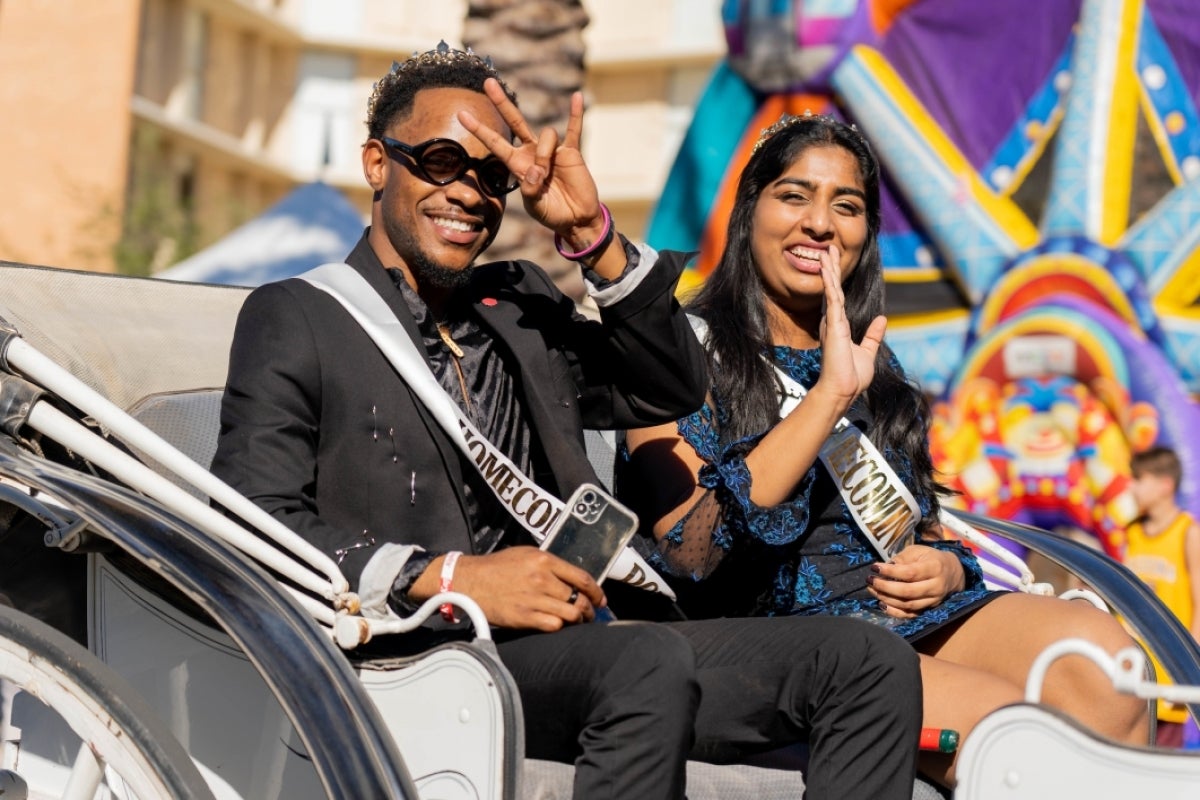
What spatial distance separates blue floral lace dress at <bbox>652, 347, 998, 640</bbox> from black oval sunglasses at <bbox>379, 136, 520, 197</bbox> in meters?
0.66

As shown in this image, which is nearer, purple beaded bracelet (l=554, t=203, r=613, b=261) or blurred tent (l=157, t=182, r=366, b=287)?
purple beaded bracelet (l=554, t=203, r=613, b=261)

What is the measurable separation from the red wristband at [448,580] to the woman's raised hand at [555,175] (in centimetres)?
60

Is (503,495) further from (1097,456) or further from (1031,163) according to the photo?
(1031,163)

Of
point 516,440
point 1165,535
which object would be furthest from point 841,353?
point 1165,535

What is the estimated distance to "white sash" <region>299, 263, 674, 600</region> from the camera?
8.54 feet

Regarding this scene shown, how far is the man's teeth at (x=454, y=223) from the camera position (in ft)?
9.13

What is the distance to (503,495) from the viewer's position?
263 centimetres

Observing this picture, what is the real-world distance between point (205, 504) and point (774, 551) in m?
1.15

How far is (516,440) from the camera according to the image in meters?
2.91

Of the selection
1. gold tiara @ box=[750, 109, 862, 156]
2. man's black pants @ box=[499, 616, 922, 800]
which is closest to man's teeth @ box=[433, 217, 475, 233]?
man's black pants @ box=[499, 616, 922, 800]

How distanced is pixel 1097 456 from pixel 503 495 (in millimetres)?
4777

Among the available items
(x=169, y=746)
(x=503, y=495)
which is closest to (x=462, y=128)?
(x=503, y=495)

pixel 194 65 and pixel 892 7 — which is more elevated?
pixel 194 65

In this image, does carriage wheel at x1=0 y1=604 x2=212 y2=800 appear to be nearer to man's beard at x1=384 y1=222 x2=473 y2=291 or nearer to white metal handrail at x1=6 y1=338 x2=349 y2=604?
white metal handrail at x1=6 y1=338 x2=349 y2=604
